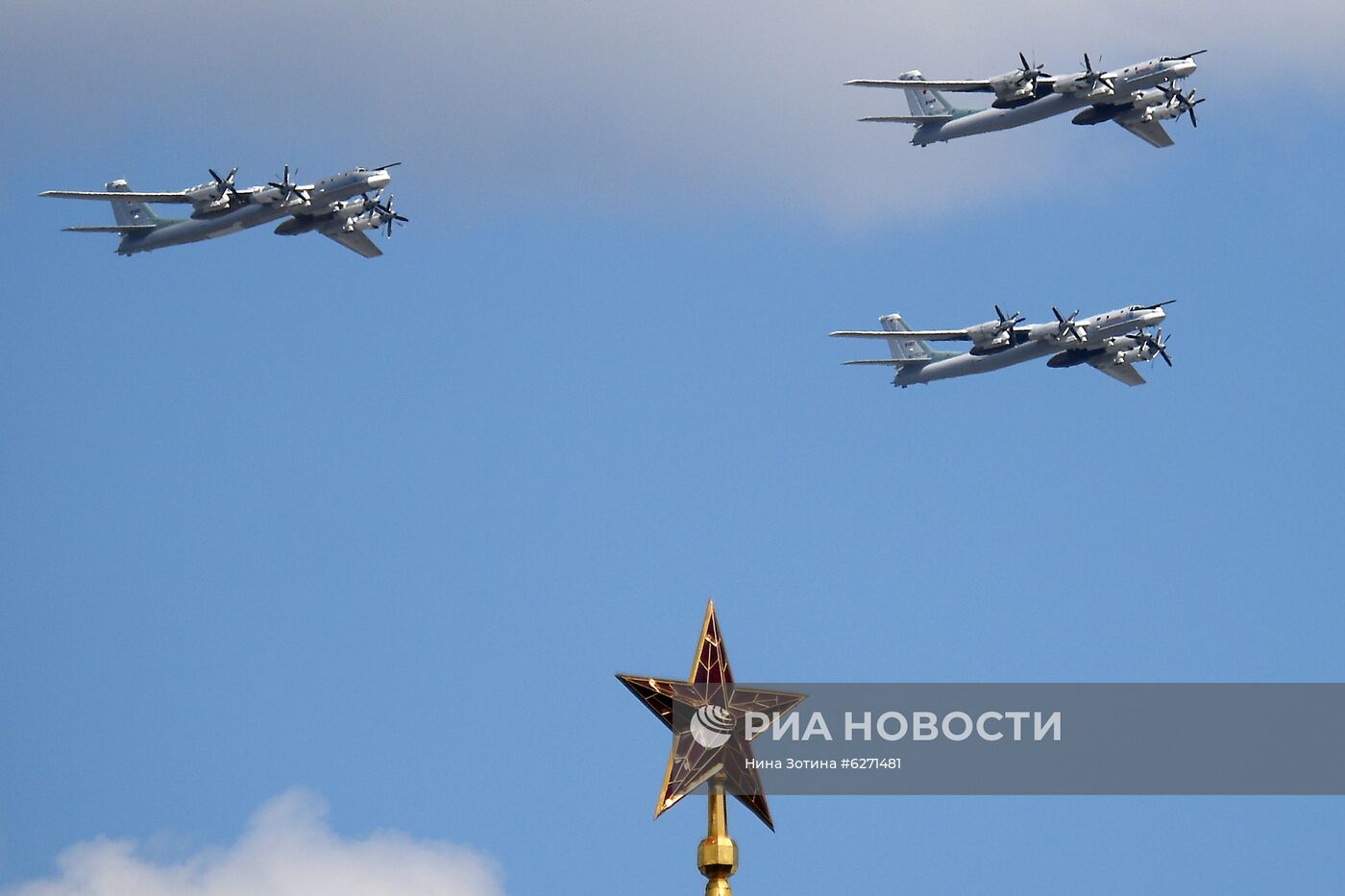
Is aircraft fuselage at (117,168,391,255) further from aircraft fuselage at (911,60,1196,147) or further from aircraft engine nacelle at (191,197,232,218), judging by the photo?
aircraft fuselage at (911,60,1196,147)

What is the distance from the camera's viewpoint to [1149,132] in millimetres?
193500

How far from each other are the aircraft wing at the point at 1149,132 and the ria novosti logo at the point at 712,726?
11182cm

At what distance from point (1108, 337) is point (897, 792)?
106 metres

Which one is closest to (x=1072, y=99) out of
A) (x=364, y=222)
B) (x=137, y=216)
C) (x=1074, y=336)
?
(x=1074, y=336)

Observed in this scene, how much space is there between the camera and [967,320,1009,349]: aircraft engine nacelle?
197750mm

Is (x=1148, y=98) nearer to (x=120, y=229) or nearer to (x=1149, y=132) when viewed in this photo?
(x=1149, y=132)

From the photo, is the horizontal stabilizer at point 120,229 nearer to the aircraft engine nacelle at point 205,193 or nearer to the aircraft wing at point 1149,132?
the aircraft engine nacelle at point 205,193

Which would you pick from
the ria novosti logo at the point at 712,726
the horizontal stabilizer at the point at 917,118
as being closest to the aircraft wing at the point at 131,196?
the horizontal stabilizer at the point at 917,118

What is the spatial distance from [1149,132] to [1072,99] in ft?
28.2

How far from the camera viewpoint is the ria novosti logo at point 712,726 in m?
88.2

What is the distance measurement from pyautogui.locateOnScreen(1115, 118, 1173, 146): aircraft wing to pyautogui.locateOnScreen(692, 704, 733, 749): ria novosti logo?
11182 cm

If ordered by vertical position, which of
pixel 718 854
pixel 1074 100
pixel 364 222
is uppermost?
pixel 1074 100

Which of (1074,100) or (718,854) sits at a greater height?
(1074,100)

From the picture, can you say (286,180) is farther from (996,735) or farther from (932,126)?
(996,735)
